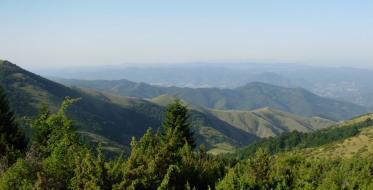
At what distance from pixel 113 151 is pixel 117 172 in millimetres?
154105

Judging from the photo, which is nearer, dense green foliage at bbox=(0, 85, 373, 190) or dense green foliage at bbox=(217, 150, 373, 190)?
dense green foliage at bbox=(0, 85, 373, 190)

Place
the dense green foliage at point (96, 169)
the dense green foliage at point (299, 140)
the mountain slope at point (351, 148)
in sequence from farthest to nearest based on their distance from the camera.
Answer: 1. the dense green foliage at point (299, 140)
2. the mountain slope at point (351, 148)
3. the dense green foliage at point (96, 169)

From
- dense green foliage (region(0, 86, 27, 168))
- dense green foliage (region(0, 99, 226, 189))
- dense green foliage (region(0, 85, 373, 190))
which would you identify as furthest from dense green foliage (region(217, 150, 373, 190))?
dense green foliage (region(0, 86, 27, 168))

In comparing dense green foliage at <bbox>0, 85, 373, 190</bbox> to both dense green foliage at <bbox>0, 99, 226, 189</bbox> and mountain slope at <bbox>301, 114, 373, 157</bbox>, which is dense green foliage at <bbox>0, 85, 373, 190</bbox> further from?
mountain slope at <bbox>301, 114, 373, 157</bbox>

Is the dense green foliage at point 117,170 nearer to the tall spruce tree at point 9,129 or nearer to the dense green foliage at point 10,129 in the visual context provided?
the dense green foliage at point 10,129

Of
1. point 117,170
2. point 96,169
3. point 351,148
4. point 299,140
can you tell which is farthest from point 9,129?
point 299,140

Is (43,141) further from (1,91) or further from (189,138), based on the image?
(189,138)

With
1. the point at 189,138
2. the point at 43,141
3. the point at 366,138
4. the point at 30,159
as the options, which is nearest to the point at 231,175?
the point at 30,159

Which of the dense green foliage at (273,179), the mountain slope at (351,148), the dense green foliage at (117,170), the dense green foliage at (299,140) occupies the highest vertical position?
the dense green foliage at (117,170)

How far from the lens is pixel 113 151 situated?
575 feet

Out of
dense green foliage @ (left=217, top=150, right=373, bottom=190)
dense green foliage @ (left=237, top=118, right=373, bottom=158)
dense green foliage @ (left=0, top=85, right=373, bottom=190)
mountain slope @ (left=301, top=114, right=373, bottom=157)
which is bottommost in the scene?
dense green foliage @ (left=237, top=118, right=373, bottom=158)

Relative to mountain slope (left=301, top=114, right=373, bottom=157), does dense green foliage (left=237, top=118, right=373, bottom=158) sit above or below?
below

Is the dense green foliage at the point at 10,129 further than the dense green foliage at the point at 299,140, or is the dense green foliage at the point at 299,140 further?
the dense green foliage at the point at 299,140

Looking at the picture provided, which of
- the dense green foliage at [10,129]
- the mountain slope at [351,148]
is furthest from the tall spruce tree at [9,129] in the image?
the mountain slope at [351,148]
